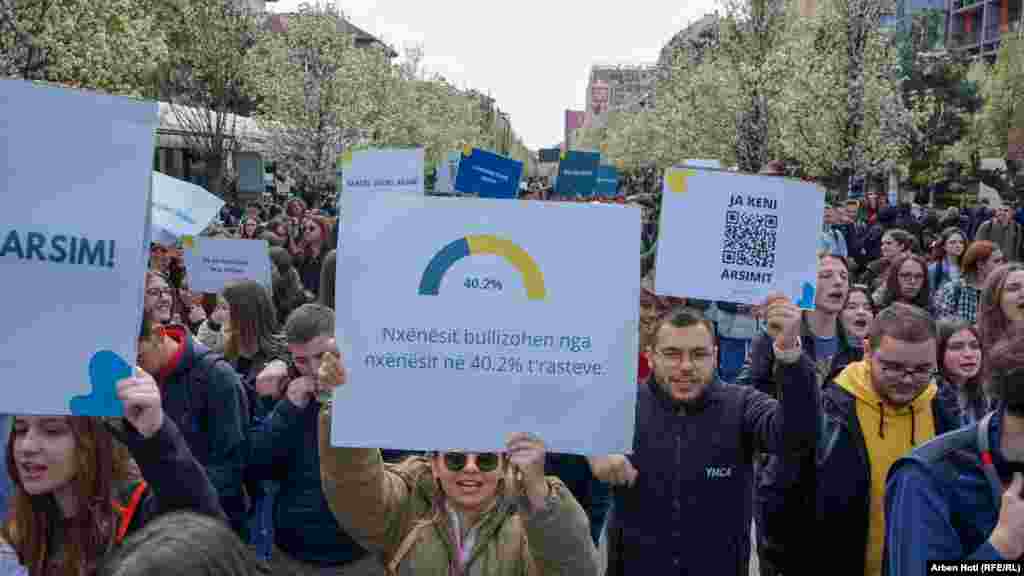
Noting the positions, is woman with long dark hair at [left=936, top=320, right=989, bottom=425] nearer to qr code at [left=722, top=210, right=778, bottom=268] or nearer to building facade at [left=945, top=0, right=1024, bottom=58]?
qr code at [left=722, top=210, right=778, bottom=268]

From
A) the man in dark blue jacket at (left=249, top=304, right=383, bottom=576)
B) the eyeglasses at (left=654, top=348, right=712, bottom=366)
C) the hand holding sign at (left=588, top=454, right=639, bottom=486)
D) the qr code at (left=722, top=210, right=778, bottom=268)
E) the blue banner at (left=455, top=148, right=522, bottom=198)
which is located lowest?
the man in dark blue jacket at (left=249, top=304, right=383, bottom=576)

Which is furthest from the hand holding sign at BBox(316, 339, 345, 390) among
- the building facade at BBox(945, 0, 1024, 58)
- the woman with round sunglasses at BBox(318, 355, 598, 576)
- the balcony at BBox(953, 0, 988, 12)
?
the balcony at BBox(953, 0, 988, 12)

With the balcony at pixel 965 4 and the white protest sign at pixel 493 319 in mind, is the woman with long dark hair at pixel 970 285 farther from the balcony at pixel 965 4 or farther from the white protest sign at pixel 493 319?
the balcony at pixel 965 4

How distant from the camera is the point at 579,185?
19641 millimetres

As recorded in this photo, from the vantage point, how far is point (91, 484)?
2834mm

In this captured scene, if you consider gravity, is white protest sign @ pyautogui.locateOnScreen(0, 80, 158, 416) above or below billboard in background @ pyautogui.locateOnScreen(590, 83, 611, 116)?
below

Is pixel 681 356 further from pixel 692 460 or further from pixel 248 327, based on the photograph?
pixel 248 327

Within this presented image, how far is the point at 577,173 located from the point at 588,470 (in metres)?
15.5

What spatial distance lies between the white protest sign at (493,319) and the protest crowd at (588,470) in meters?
0.11

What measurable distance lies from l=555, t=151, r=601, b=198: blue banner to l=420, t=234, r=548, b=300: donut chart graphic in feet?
53.5

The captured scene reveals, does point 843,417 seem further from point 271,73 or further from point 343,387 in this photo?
point 271,73

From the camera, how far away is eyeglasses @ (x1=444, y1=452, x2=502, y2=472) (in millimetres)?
3168

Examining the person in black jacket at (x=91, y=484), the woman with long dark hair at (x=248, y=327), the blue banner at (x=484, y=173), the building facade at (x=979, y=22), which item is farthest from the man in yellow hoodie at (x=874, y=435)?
the building facade at (x=979, y=22)

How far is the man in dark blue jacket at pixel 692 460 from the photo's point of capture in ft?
12.1
